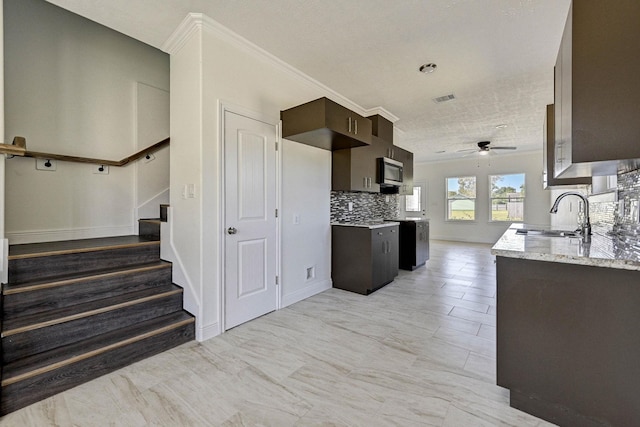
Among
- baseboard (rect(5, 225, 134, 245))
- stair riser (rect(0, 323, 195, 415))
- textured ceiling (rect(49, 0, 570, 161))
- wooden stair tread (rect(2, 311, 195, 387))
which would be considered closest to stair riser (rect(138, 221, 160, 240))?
baseboard (rect(5, 225, 134, 245))

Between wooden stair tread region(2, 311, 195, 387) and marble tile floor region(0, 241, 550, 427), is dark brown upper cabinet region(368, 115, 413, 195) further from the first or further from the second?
wooden stair tread region(2, 311, 195, 387)

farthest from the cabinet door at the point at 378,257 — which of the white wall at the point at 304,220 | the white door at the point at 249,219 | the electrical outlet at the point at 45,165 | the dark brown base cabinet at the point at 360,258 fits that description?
the electrical outlet at the point at 45,165

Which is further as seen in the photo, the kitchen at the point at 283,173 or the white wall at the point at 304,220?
the white wall at the point at 304,220

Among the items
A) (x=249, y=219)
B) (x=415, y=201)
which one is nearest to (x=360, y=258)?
(x=249, y=219)

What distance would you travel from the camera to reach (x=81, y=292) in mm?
2145

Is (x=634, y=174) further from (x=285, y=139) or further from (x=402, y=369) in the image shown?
(x=285, y=139)

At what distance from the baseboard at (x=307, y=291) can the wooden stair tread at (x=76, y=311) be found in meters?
1.15

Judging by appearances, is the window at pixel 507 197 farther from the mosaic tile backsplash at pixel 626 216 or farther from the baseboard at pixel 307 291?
the baseboard at pixel 307 291

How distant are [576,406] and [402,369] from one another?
0.92 m

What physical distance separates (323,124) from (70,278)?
249 centimetres

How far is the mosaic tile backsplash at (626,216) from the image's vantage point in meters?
1.56

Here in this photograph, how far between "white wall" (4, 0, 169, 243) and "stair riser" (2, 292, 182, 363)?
1496 mm

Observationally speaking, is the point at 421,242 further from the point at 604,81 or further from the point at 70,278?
the point at 70,278

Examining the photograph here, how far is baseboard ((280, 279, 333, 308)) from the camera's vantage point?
10.3 feet
